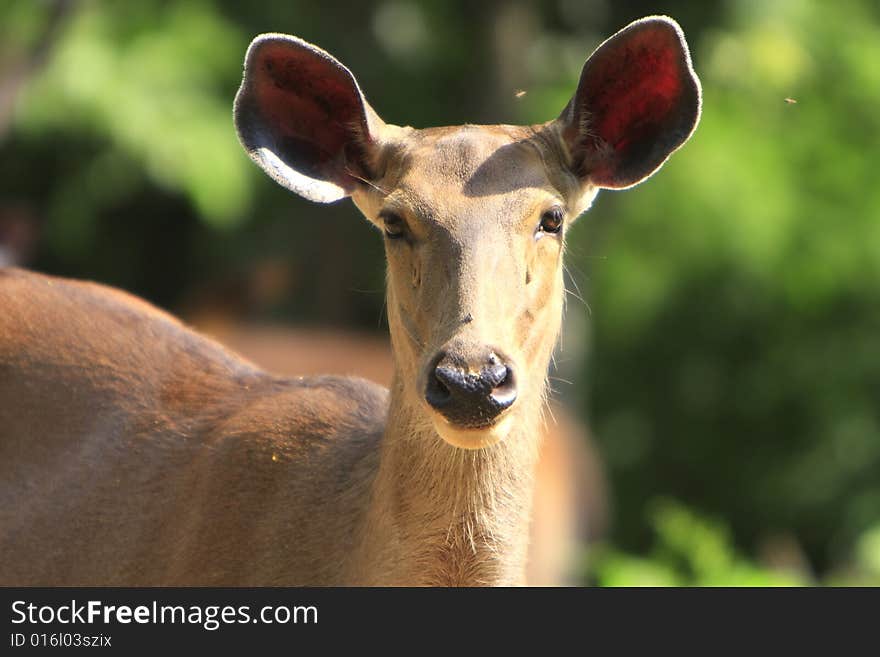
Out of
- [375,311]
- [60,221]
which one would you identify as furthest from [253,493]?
[375,311]

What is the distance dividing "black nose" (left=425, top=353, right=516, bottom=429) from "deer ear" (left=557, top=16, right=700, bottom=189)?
1.13m

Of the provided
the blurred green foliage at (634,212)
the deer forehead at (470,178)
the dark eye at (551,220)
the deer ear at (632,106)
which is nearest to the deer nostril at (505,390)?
the deer forehead at (470,178)

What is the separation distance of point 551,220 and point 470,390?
2.71 feet

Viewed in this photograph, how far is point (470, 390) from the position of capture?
4.17 meters

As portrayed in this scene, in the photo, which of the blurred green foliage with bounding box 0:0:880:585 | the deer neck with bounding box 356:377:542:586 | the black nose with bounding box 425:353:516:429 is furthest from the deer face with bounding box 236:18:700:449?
the blurred green foliage with bounding box 0:0:880:585

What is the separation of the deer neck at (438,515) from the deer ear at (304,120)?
84 cm

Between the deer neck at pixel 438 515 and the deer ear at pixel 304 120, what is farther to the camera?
the deer ear at pixel 304 120

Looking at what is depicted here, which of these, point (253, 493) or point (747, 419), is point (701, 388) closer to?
point (747, 419)

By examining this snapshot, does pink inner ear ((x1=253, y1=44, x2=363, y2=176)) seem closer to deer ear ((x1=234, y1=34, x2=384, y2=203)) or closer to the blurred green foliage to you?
deer ear ((x1=234, y1=34, x2=384, y2=203))

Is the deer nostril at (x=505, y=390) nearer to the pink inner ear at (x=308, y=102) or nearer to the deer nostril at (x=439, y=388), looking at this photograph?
the deer nostril at (x=439, y=388)

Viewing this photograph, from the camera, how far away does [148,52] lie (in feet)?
42.9

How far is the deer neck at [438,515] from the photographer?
476 cm

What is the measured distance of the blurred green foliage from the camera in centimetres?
1288

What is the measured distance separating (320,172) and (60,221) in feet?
30.6
